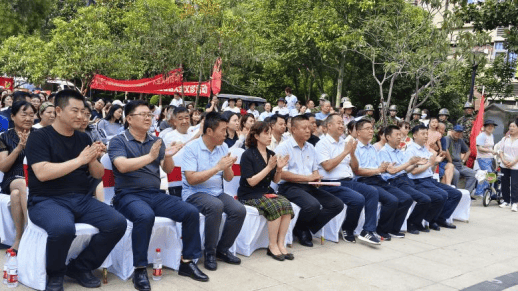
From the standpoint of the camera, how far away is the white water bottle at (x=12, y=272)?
4.32 metres

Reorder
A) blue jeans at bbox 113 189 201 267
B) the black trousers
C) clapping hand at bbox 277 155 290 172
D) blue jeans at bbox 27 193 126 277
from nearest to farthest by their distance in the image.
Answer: blue jeans at bbox 27 193 126 277
blue jeans at bbox 113 189 201 267
clapping hand at bbox 277 155 290 172
the black trousers

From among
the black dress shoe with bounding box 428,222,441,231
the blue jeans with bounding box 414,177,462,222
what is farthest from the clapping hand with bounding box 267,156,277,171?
the black dress shoe with bounding box 428,222,441,231

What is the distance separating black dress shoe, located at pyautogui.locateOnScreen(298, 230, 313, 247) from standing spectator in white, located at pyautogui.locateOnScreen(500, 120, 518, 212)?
18.5 feet

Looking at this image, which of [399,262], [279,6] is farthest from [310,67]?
[399,262]

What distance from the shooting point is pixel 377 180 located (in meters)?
7.37

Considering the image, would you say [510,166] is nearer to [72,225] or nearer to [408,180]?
[408,180]

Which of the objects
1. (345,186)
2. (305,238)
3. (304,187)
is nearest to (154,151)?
(304,187)

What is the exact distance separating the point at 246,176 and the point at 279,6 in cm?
2255

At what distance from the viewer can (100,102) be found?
12531mm

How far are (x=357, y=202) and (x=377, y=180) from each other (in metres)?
0.87

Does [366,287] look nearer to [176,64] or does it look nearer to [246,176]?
[246,176]

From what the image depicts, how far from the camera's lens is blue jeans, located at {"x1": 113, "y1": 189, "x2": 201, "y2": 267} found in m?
4.59

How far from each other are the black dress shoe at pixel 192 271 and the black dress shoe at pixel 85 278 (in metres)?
0.80

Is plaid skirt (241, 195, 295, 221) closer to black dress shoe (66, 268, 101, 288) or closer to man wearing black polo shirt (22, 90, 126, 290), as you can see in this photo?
man wearing black polo shirt (22, 90, 126, 290)
